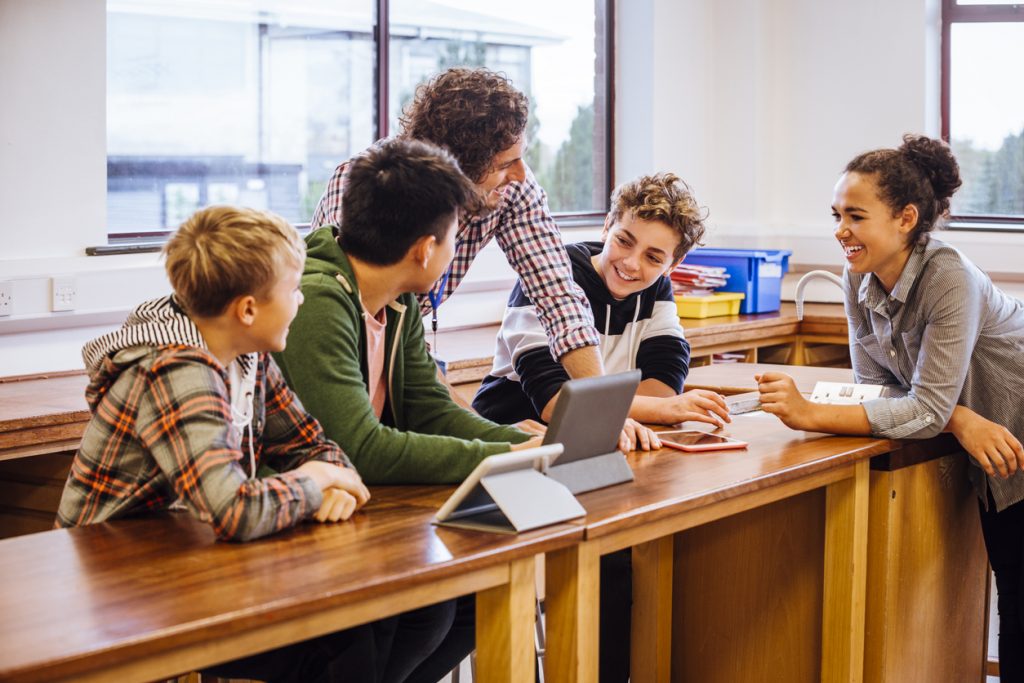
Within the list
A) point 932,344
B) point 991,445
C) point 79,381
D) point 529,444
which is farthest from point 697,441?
point 79,381

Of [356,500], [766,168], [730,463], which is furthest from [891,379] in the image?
[766,168]

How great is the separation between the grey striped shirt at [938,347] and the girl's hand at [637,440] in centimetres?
47

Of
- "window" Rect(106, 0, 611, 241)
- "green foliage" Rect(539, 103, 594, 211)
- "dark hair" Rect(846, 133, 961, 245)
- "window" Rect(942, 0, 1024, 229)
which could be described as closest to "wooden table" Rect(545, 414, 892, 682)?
"dark hair" Rect(846, 133, 961, 245)

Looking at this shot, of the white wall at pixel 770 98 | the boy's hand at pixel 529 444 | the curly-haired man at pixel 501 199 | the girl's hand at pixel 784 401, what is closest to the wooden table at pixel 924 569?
the girl's hand at pixel 784 401

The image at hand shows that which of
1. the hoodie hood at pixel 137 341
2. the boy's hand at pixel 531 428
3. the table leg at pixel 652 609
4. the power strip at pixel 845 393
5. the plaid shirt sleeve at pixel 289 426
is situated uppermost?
the hoodie hood at pixel 137 341

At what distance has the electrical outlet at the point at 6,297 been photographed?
2.98 meters

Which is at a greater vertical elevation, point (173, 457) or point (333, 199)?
point (333, 199)

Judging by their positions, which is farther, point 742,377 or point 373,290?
point 742,377

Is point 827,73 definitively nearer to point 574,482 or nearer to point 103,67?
point 103,67

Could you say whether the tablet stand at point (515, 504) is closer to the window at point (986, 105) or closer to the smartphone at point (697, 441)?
the smartphone at point (697, 441)

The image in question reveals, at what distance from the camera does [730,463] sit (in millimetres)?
1975

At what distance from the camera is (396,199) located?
175 centimetres

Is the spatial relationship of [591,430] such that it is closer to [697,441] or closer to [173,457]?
[697,441]

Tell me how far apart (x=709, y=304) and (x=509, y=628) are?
3112 millimetres
